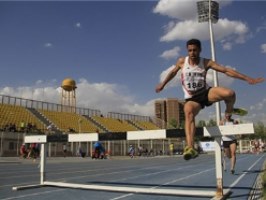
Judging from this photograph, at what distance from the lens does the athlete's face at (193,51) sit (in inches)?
210

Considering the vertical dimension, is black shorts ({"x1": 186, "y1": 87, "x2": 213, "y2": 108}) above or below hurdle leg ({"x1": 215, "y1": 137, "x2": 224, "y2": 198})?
above

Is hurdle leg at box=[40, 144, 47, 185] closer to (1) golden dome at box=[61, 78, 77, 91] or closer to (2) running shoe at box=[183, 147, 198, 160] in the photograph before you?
(2) running shoe at box=[183, 147, 198, 160]

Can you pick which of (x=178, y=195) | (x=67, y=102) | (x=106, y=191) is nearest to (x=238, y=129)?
(x=178, y=195)

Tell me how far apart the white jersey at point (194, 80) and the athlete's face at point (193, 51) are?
0.50ft

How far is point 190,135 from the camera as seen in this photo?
516cm

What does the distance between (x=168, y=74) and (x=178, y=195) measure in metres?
2.13

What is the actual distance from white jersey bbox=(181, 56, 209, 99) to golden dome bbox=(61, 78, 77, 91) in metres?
52.2

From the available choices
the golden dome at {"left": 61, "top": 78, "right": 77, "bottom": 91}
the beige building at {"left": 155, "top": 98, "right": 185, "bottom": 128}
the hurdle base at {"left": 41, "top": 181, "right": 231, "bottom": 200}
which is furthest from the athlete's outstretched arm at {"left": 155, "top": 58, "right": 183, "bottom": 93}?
the beige building at {"left": 155, "top": 98, "right": 185, "bottom": 128}

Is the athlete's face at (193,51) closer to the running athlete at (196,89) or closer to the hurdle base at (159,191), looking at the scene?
the running athlete at (196,89)

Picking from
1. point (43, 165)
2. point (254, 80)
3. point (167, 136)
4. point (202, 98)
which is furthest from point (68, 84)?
point (254, 80)

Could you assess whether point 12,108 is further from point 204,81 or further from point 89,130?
point 204,81

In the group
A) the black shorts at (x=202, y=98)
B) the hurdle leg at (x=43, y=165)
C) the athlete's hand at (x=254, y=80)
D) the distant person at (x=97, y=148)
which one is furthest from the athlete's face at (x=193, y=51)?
the distant person at (x=97, y=148)

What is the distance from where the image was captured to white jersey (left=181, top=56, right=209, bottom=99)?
5.30 meters

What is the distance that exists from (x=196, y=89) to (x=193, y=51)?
59 cm
